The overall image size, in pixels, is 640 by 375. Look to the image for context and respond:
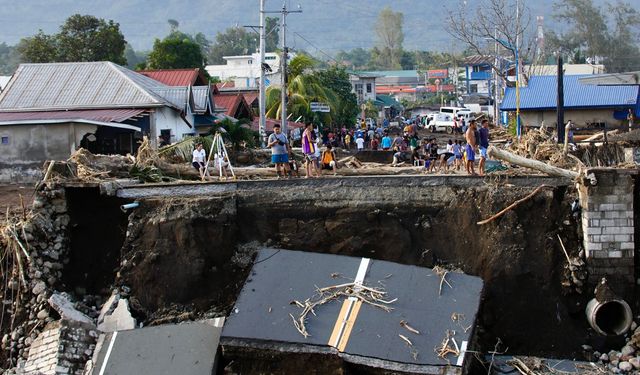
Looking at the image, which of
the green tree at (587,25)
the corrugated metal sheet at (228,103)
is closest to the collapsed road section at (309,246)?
the corrugated metal sheet at (228,103)

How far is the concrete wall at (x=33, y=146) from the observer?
23.7m

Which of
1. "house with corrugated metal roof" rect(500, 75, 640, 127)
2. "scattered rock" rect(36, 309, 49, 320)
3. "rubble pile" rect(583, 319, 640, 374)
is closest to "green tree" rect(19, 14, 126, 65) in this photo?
"house with corrugated metal roof" rect(500, 75, 640, 127)

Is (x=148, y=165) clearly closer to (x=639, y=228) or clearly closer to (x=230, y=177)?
(x=230, y=177)

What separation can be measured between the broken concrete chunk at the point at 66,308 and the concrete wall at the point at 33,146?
8260mm

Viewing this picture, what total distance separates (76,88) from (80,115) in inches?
129

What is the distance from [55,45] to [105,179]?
33199 millimetres

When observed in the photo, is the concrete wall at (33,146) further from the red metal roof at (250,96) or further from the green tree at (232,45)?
the green tree at (232,45)

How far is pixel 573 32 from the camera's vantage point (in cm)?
8450

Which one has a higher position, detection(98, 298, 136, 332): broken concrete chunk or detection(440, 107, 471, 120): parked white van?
detection(440, 107, 471, 120): parked white van

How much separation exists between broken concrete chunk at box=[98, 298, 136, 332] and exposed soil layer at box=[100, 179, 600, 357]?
0.41 meters

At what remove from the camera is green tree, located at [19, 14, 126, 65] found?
156ft

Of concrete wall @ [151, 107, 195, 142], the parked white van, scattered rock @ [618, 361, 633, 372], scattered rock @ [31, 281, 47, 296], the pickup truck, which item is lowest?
scattered rock @ [618, 361, 633, 372]

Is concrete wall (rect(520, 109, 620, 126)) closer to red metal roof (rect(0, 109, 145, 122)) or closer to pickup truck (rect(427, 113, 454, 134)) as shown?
red metal roof (rect(0, 109, 145, 122))

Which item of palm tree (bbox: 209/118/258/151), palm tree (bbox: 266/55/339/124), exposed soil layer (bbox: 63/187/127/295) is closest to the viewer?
exposed soil layer (bbox: 63/187/127/295)
